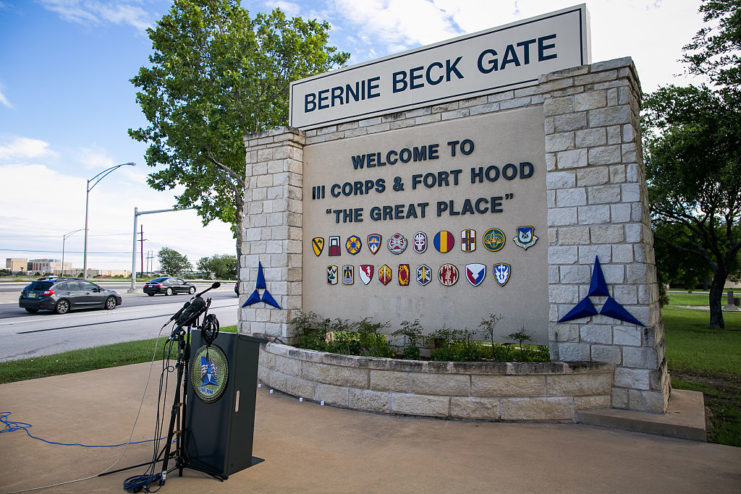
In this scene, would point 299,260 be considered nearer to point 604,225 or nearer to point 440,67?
point 440,67

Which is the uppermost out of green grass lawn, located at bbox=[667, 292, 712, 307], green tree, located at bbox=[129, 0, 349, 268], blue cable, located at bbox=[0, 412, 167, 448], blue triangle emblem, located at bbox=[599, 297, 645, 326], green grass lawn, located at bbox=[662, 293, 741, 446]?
green tree, located at bbox=[129, 0, 349, 268]

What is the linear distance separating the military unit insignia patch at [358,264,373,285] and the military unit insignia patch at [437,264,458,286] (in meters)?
1.11

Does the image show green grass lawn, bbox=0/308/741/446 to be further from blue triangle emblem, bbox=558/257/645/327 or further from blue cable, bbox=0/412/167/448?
blue cable, bbox=0/412/167/448

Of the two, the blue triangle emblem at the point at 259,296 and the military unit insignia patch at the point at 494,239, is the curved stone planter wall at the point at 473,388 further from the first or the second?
the blue triangle emblem at the point at 259,296

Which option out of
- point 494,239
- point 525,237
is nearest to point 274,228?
point 494,239

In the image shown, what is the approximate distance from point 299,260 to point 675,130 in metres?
13.1

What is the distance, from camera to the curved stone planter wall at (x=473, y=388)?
5148mm

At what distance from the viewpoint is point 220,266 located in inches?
2795

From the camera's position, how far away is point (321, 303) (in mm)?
7465

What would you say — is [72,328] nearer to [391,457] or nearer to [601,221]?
[391,457]

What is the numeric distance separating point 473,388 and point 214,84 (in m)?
14.5

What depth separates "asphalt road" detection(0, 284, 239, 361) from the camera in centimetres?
1087

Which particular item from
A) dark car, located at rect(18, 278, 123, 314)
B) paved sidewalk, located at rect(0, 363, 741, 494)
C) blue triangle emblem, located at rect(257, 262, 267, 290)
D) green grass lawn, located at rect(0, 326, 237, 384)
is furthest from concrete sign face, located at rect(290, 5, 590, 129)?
dark car, located at rect(18, 278, 123, 314)

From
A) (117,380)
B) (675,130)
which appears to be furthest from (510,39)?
(675,130)
